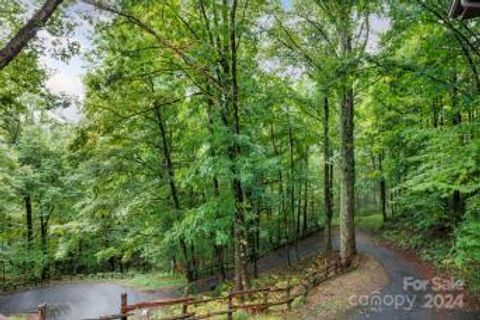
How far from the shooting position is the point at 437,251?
16828mm

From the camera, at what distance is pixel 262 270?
81.5 ft

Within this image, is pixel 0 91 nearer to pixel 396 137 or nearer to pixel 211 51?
pixel 211 51

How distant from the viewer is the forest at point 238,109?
31.9 ft

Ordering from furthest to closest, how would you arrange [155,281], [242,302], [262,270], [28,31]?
[262,270] < [155,281] < [242,302] < [28,31]

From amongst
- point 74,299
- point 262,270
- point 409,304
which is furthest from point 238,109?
point 74,299

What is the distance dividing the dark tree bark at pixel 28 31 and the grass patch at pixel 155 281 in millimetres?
16617

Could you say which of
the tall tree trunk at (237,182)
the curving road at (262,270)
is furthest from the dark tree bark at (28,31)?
the curving road at (262,270)

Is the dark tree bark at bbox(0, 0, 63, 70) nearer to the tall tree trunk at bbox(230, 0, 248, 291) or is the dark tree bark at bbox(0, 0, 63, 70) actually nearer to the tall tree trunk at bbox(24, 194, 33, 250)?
the tall tree trunk at bbox(230, 0, 248, 291)

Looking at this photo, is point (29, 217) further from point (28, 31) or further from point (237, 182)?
point (28, 31)

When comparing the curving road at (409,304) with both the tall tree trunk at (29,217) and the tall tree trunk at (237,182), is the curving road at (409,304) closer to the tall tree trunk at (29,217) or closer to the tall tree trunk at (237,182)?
the tall tree trunk at (237,182)

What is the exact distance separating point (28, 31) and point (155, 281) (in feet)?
64.5

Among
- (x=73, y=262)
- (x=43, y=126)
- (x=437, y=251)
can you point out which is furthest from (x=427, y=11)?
(x=73, y=262)

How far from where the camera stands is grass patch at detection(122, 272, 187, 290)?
23139 mm

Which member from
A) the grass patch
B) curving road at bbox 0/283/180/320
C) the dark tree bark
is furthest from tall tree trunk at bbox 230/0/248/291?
the grass patch
